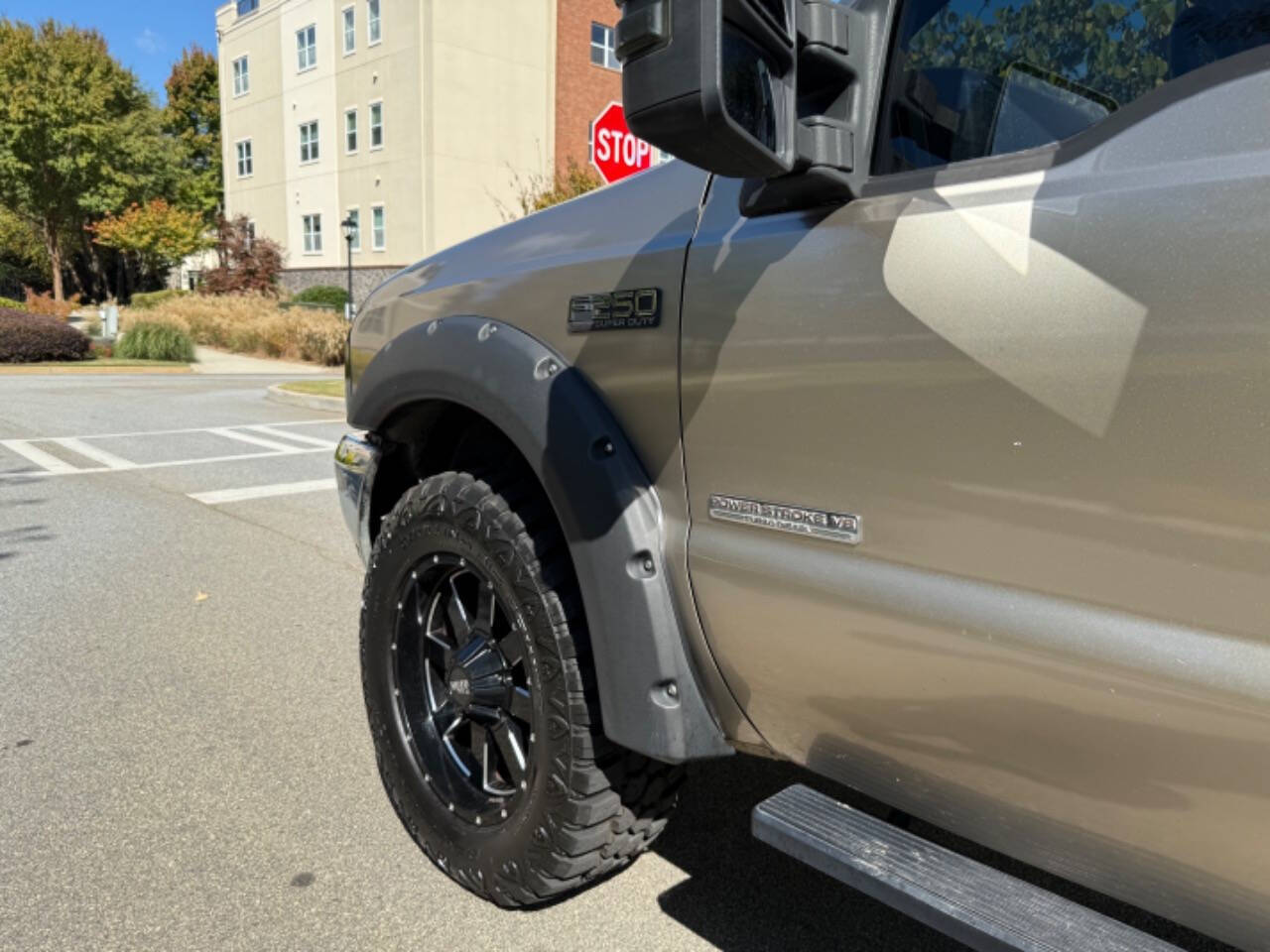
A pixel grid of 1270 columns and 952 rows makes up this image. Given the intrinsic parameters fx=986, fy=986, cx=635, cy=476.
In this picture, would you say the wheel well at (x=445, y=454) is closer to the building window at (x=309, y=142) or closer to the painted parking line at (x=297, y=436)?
the painted parking line at (x=297, y=436)

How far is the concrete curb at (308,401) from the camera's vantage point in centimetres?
1394

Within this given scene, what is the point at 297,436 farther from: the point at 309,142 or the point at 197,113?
the point at 197,113

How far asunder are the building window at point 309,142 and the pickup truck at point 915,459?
3684cm

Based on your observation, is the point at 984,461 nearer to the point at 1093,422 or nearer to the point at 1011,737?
the point at 1093,422

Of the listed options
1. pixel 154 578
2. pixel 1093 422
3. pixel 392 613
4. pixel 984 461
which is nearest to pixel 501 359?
pixel 392 613

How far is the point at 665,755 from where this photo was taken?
1.88m

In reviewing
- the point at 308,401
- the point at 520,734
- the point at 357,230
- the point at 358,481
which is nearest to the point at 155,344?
the point at 308,401

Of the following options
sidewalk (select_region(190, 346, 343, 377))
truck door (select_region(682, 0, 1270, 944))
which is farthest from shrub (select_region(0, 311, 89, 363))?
truck door (select_region(682, 0, 1270, 944))

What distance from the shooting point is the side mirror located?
1.29 m

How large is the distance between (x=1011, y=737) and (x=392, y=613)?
1610 mm

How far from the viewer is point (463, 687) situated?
93.3 inches

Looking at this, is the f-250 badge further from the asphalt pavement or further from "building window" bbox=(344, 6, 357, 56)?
"building window" bbox=(344, 6, 357, 56)

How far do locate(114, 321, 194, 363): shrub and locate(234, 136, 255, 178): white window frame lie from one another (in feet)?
61.8

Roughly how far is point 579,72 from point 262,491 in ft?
94.8
